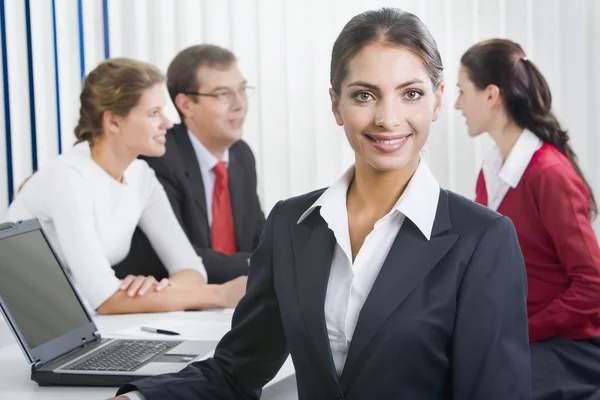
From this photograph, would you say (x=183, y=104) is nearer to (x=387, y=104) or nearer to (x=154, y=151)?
(x=154, y=151)

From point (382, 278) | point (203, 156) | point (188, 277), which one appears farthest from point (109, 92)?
point (382, 278)

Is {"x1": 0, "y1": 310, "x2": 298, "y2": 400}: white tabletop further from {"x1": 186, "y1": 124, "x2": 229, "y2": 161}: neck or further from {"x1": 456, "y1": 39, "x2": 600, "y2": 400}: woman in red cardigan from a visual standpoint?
{"x1": 186, "y1": 124, "x2": 229, "y2": 161}: neck

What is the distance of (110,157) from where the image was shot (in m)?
2.92

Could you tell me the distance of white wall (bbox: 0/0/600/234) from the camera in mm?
4266

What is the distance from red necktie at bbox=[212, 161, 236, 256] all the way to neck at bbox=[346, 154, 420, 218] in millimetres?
2316

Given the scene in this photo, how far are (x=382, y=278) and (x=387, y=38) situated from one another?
400 mm

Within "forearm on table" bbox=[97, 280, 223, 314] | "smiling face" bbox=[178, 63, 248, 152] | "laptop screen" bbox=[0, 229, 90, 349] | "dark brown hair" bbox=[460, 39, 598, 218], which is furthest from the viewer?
"smiling face" bbox=[178, 63, 248, 152]

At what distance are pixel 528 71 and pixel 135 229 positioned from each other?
1.64m

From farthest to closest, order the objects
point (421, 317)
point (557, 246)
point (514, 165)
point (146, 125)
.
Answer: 1. point (146, 125)
2. point (514, 165)
3. point (557, 246)
4. point (421, 317)

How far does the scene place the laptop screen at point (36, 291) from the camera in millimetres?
1698

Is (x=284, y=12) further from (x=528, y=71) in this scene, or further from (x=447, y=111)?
(x=528, y=71)

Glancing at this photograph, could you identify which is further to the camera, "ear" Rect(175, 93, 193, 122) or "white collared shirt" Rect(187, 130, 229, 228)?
"ear" Rect(175, 93, 193, 122)

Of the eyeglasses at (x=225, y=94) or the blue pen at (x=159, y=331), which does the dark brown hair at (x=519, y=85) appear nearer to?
the eyeglasses at (x=225, y=94)

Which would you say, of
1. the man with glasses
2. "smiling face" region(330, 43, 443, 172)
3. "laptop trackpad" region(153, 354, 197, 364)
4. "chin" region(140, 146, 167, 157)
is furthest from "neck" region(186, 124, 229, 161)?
"smiling face" region(330, 43, 443, 172)
